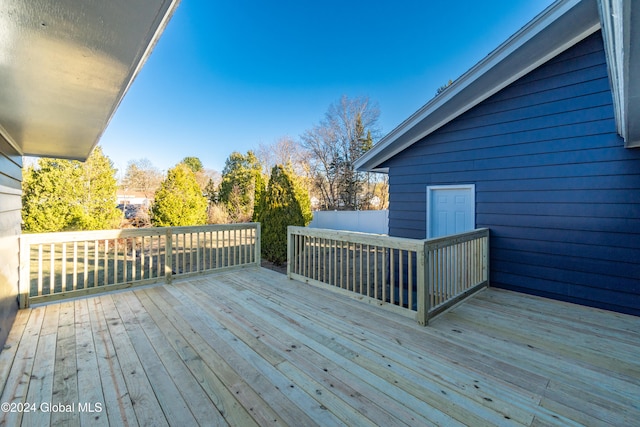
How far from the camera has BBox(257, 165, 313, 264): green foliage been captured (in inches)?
280

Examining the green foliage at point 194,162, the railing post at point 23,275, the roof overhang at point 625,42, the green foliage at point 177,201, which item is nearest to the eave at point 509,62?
the roof overhang at point 625,42

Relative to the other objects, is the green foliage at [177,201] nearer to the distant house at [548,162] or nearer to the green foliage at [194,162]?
the distant house at [548,162]

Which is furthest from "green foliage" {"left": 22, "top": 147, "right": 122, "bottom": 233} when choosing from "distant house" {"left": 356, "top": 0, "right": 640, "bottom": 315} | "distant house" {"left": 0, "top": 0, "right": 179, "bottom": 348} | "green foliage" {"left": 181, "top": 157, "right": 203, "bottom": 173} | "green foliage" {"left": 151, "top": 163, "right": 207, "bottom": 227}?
"green foliage" {"left": 181, "top": 157, "right": 203, "bottom": 173}

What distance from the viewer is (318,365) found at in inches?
88.3

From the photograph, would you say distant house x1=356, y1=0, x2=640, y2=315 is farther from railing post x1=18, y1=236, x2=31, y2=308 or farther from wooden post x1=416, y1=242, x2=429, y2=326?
railing post x1=18, y1=236, x2=31, y2=308

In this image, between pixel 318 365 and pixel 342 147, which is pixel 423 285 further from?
pixel 342 147

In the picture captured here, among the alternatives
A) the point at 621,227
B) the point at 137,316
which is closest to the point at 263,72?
the point at 137,316

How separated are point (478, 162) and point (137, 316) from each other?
5144mm

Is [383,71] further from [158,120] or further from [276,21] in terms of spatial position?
[158,120]

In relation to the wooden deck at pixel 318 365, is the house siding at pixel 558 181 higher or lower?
higher

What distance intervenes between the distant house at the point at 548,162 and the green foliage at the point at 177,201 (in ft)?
22.4

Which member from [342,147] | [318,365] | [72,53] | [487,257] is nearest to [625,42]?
[318,365]

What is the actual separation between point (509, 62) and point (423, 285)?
3.18 m

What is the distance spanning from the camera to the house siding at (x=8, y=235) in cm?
271
